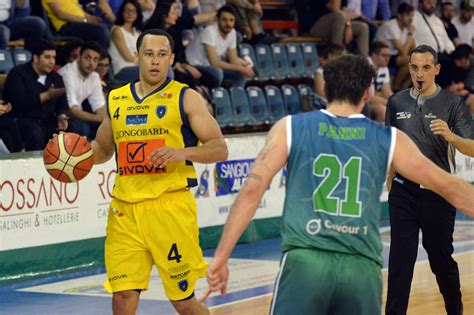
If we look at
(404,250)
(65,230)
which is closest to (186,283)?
(404,250)

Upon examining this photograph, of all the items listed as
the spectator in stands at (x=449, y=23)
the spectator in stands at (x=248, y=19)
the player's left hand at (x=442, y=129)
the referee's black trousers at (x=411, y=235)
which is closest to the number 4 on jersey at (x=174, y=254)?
the referee's black trousers at (x=411, y=235)

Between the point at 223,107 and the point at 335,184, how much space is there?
11252 millimetres

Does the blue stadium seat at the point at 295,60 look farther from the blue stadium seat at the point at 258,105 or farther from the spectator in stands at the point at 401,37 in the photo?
the spectator in stands at the point at 401,37

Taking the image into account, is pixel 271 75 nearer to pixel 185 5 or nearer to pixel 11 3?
pixel 185 5

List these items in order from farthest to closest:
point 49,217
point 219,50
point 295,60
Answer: point 295,60 → point 219,50 → point 49,217

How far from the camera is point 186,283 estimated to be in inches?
296

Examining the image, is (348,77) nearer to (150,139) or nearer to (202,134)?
(202,134)

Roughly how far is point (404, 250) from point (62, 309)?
3.54m

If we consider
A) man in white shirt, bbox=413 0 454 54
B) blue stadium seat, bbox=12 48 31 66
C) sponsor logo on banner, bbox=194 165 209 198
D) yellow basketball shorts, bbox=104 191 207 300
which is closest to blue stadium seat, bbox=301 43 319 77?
man in white shirt, bbox=413 0 454 54

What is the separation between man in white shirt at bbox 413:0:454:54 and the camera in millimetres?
20797

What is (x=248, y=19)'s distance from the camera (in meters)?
18.4

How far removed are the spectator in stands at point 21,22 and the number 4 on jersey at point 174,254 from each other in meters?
7.37

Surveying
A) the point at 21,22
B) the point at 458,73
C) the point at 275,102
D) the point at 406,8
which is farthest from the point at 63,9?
the point at 458,73

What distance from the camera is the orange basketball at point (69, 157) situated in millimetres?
8133
